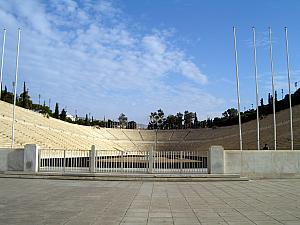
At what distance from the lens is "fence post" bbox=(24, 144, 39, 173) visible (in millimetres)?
19156

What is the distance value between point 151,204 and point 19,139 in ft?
115

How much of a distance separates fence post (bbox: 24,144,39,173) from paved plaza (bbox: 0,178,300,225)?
4448 mm

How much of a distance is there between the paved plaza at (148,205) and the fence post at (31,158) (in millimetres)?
4448

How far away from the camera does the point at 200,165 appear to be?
762 inches

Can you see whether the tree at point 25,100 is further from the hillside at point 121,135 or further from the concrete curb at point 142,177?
the concrete curb at point 142,177

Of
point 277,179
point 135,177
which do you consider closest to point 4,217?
point 135,177

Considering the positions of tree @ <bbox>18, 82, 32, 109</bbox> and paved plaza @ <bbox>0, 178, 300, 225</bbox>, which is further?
tree @ <bbox>18, 82, 32, 109</bbox>

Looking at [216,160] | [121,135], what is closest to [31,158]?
[216,160]

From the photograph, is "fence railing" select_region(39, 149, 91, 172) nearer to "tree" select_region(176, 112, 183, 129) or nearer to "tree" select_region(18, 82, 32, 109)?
"tree" select_region(18, 82, 32, 109)

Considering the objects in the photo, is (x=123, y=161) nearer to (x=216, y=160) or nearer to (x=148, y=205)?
(x=216, y=160)

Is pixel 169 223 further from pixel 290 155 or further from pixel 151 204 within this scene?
pixel 290 155

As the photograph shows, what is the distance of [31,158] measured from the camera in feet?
63.1

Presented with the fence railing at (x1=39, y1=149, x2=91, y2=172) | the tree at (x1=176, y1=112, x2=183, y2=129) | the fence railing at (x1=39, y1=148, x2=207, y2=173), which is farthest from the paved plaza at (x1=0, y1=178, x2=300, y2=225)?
the tree at (x1=176, y1=112, x2=183, y2=129)

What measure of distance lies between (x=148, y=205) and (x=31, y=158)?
11.2 m
